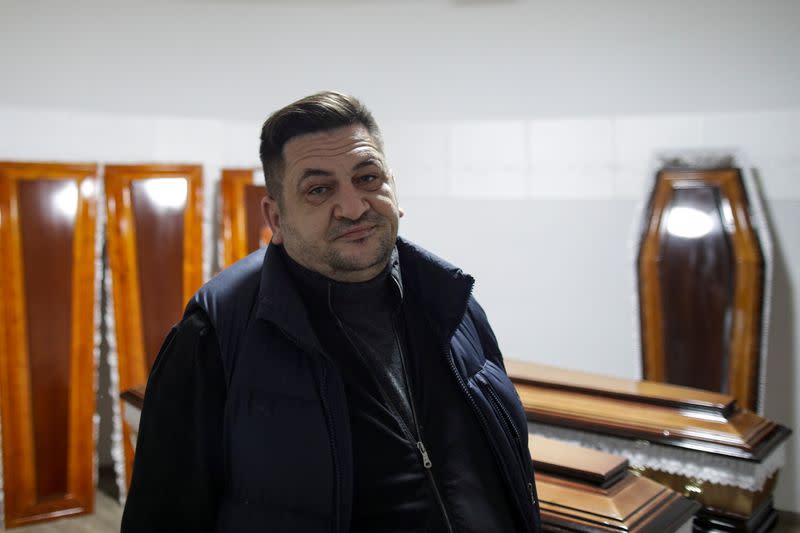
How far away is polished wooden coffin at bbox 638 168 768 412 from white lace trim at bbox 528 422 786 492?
674 mm

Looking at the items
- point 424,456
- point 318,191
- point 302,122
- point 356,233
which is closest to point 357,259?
point 356,233

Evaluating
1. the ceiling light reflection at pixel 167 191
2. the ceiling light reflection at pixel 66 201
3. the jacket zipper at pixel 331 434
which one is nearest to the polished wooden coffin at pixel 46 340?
the ceiling light reflection at pixel 66 201

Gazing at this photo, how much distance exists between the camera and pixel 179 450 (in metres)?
1.09

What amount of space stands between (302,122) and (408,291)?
0.41 m

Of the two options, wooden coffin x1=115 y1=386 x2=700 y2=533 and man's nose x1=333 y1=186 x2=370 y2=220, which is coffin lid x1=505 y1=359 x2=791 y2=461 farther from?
man's nose x1=333 y1=186 x2=370 y2=220

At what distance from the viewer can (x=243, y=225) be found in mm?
3516

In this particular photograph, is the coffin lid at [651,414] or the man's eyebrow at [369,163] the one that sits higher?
the man's eyebrow at [369,163]

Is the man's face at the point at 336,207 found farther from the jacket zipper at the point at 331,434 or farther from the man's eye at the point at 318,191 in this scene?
the jacket zipper at the point at 331,434

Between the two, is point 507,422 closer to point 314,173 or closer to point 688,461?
point 314,173

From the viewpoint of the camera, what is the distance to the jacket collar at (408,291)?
3.71 ft

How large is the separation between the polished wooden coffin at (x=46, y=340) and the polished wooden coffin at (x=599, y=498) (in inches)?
86.4

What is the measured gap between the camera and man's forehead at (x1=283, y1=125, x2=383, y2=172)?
1226 millimetres

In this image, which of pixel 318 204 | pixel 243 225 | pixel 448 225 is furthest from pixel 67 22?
pixel 318 204

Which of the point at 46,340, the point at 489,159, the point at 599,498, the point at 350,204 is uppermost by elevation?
the point at 489,159
